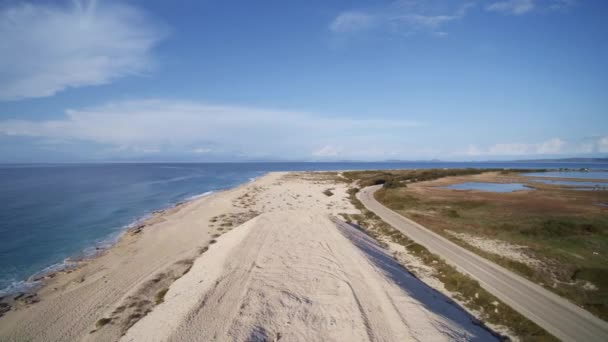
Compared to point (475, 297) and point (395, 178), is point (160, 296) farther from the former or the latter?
point (395, 178)

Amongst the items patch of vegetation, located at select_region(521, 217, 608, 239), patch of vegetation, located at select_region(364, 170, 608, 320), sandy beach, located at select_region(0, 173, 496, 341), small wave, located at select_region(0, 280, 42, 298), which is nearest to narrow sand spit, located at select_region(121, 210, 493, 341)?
sandy beach, located at select_region(0, 173, 496, 341)

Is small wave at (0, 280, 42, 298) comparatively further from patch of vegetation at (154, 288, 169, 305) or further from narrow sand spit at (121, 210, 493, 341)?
narrow sand spit at (121, 210, 493, 341)

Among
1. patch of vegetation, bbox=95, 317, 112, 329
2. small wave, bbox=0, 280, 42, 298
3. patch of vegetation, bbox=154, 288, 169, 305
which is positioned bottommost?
small wave, bbox=0, 280, 42, 298

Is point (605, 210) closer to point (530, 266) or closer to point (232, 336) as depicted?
point (530, 266)

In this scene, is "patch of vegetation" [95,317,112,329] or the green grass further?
the green grass

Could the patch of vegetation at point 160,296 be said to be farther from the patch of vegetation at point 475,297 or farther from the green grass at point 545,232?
the green grass at point 545,232

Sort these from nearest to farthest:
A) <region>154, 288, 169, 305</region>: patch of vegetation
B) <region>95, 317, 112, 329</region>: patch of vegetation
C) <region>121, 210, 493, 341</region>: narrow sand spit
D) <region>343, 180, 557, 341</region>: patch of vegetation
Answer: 1. <region>121, 210, 493, 341</region>: narrow sand spit
2. <region>343, 180, 557, 341</region>: patch of vegetation
3. <region>95, 317, 112, 329</region>: patch of vegetation
4. <region>154, 288, 169, 305</region>: patch of vegetation

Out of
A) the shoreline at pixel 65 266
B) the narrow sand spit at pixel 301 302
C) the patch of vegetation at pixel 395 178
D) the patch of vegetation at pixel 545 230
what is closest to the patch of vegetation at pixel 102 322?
the narrow sand spit at pixel 301 302
